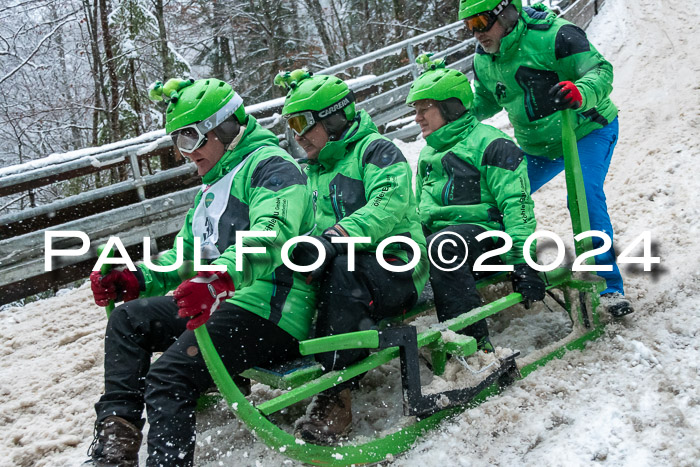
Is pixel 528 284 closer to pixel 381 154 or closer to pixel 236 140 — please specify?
pixel 381 154

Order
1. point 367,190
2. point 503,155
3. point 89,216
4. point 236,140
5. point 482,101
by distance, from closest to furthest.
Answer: point 236,140, point 367,190, point 503,155, point 482,101, point 89,216

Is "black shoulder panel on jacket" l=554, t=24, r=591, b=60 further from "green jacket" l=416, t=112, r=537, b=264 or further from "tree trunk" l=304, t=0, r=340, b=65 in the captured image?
"tree trunk" l=304, t=0, r=340, b=65

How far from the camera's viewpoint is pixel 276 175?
2914 mm

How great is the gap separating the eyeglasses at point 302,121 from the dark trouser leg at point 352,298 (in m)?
0.82

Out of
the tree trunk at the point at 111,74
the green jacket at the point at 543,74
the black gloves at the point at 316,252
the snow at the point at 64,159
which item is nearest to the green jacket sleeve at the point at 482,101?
the green jacket at the point at 543,74

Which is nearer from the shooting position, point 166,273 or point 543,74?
point 166,273

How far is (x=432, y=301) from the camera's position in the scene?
3.85 m

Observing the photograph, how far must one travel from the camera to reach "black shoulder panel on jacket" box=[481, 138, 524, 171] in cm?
391

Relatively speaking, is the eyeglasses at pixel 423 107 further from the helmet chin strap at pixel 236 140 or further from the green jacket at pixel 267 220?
the helmet chin strap at pixel 236 140

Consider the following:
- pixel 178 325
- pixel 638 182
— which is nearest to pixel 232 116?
pixel 178 325

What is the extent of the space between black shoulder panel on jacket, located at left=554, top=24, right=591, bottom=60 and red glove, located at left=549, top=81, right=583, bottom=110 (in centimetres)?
57

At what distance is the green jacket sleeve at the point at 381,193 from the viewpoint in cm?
312

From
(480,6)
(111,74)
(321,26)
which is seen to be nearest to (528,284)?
(480,6)

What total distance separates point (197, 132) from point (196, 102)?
0.14m
